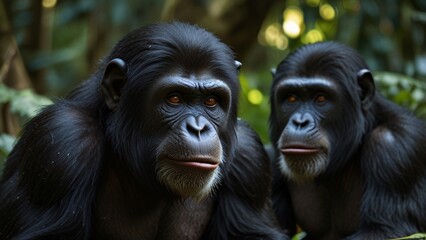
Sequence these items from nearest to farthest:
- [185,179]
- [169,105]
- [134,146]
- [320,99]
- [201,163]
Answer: [201,163] → [185,179] → [169,105] → [134,146] → [320,99]

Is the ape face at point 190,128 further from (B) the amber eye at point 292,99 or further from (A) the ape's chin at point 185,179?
(B) the amber eye at point 292,99

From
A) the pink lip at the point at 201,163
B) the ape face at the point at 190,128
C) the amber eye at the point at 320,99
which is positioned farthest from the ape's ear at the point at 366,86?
the pink lip at the point at 201,163

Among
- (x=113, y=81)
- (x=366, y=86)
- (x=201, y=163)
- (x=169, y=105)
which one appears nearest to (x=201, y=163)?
(x=201, y=163)

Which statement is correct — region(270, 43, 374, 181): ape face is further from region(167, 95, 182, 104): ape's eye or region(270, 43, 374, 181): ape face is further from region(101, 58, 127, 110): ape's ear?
region(101, 58, 127, 110): ape's ear

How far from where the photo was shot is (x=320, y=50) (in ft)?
25.3

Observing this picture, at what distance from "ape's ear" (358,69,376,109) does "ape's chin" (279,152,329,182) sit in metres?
0.70

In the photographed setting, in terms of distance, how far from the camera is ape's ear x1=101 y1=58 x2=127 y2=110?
5883 mm

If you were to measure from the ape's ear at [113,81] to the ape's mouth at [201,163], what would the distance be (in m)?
0.77

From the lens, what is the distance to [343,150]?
24.5 ft

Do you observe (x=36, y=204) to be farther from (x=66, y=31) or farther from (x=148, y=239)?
(x=66, y=31)

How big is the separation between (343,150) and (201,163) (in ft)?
7.77

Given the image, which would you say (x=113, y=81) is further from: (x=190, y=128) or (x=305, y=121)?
(x=305, y=121)

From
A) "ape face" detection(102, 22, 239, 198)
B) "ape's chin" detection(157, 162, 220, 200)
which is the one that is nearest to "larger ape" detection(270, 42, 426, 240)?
"ape face" detection(102, 22, 239, 198)

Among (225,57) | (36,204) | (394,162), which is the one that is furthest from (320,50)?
(36,204)
